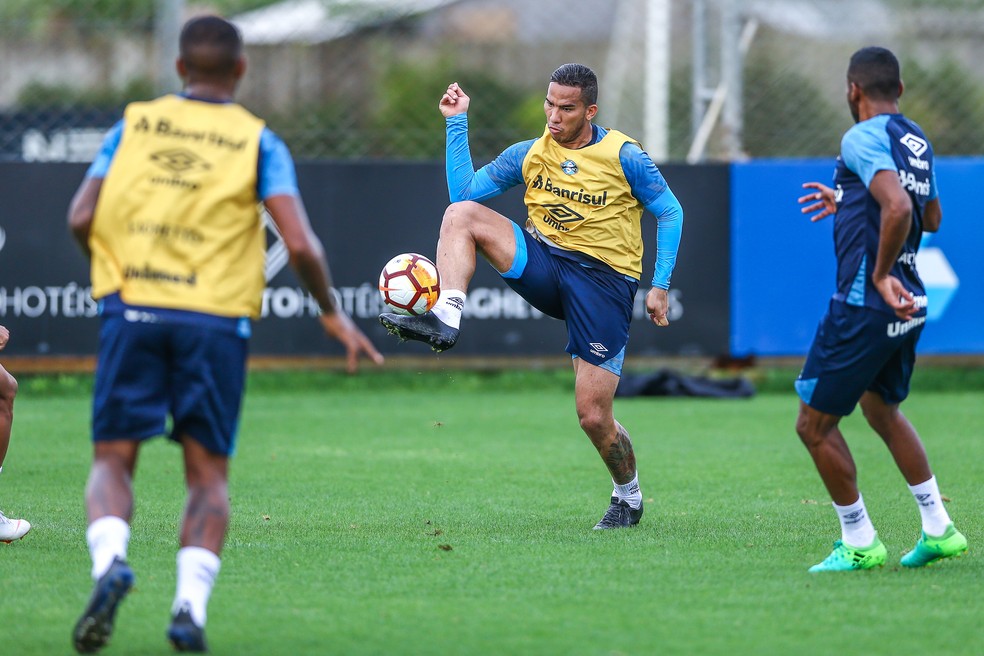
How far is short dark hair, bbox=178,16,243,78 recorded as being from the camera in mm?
4496

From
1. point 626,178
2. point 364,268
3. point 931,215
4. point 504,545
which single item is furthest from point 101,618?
point 364,268

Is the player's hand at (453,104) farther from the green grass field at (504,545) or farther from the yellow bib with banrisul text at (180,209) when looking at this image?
the yellow bib with banrisul text at (180,209)

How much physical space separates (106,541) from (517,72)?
14370 millimetres

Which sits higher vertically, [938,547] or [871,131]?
[871,131]

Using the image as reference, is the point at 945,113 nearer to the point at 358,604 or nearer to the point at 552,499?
the point at 552,499

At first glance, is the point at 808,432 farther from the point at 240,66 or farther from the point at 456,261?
the point at 240,66

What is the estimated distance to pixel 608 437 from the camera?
709 cm

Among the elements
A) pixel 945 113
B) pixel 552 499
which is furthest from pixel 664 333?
pixel 552 499

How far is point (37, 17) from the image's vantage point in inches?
563

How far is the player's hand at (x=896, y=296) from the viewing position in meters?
5.52

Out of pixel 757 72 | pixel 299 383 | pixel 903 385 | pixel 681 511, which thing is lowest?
pixel 299 383

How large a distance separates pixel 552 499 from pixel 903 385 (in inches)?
101

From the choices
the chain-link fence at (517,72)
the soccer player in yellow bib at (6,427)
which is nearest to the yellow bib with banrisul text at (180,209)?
the soccer player in yellow bib at (6,427)

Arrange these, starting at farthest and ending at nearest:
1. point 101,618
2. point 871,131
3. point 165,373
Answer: point 871,131 → point 165,373 → point 101,618
